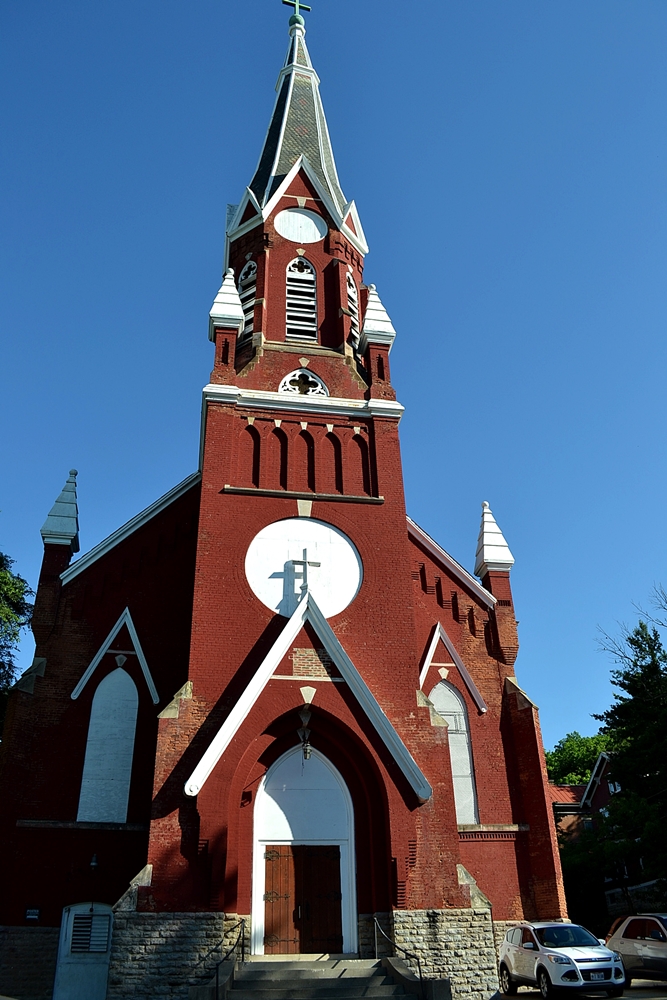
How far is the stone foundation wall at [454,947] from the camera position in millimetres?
14328

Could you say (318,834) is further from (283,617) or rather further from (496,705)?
(496,705)

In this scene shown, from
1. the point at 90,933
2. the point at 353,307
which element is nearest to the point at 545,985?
the point at 90,933

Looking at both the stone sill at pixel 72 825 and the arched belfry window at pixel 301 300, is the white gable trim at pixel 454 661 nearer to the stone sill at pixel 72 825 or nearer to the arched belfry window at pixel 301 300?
the stone sill at pixel 72 825

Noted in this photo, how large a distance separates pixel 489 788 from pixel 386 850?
14.8 ft

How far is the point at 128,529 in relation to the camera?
20.6 metres

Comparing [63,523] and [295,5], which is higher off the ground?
[295,5]

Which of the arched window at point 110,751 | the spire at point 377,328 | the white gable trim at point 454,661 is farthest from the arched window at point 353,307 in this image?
the arched window at point 110,751

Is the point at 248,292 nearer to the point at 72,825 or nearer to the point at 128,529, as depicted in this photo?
the point at 128,529

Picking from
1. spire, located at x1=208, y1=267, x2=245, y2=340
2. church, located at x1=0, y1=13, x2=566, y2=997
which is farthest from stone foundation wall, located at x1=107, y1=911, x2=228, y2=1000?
spire, located at x1=208, y1=267, x2=245, y2=340

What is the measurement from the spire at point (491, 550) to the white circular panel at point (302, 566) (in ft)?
16.2

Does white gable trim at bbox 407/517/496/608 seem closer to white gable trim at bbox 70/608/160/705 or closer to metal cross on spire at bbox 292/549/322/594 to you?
metal cross on spire at bbox 292/549/322/594

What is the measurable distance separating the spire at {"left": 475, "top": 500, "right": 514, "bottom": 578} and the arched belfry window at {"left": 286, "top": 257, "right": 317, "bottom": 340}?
7293mm

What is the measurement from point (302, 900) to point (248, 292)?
54.6 ft

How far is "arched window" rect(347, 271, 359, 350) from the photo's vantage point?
78.4 ft
